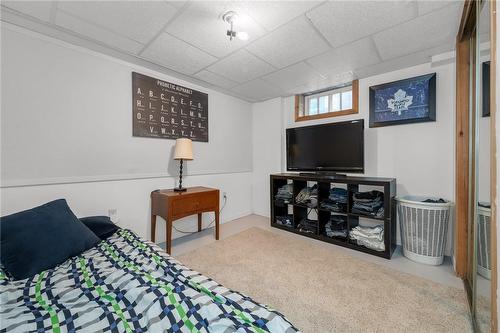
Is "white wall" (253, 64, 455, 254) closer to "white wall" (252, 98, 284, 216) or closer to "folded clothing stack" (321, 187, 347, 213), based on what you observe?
"folded clothing stack" (321, 187, 347, 213)

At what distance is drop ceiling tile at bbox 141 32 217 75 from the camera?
6.45 feet

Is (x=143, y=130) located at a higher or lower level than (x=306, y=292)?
higher

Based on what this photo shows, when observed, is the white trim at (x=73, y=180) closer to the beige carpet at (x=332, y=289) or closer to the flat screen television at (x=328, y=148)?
the beige carpet at (x=332, y=289)

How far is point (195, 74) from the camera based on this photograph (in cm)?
268

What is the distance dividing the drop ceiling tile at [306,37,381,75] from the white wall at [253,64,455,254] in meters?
0.50

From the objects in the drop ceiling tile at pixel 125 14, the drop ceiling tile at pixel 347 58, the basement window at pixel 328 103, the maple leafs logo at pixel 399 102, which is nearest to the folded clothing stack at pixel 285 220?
the basement window at pixel 328 103

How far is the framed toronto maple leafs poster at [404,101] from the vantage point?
227cm

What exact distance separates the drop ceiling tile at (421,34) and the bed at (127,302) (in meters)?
2.36

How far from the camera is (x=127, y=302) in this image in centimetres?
90

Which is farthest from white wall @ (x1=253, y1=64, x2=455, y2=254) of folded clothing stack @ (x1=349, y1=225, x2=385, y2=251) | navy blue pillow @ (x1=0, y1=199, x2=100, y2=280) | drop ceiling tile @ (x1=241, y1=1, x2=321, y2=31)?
navy blue pillow @ (x1=0, y1=199, x2=100, y2=280)

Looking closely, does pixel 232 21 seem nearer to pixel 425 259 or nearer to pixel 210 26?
pixel 210 26

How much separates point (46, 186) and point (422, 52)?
3.92 metres

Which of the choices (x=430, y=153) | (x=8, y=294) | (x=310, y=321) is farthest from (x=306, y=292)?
(x=430, y=153)

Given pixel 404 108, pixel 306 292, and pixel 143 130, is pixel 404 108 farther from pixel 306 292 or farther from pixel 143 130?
pixel 143 130
